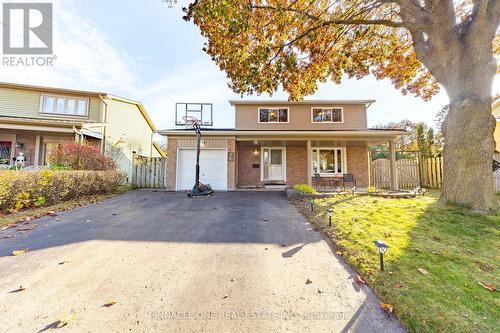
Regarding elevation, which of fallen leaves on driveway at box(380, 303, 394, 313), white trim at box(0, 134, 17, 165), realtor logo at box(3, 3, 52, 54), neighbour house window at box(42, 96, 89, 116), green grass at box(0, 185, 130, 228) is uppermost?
realtor logo at box(3, 3, 52, 54)

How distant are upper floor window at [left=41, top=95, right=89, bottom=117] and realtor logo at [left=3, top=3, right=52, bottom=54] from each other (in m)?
3.92

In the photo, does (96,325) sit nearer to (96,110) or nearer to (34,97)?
(96,110)

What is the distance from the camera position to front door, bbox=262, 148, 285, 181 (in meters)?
13.2

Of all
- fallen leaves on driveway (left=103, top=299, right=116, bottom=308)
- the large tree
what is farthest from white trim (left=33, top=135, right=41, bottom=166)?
fallen leaves on driveway (left=103, top=299, right=116, bottom=308)

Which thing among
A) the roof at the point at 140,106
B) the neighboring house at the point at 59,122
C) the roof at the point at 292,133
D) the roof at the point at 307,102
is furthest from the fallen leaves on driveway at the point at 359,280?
the roof at the point at 140,106

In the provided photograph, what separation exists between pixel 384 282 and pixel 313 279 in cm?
83

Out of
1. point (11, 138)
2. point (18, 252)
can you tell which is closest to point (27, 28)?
point (11, 138)

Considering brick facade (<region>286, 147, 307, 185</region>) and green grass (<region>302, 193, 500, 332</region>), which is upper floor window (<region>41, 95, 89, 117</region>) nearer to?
brick facade (<region>286, 147, 307, 185</region>)

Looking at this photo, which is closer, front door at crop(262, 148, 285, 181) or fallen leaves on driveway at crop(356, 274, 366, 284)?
fallen leaves on driveway at crop(356, 274, 366, 284)

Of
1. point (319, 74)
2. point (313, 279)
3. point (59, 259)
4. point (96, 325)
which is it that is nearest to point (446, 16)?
point (319, 74)

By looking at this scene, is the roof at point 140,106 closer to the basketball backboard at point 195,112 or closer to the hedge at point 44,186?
the basketball backboard at point 195,112

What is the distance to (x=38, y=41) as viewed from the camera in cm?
1004

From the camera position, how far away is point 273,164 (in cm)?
1332

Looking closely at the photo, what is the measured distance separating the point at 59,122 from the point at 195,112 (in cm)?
761
